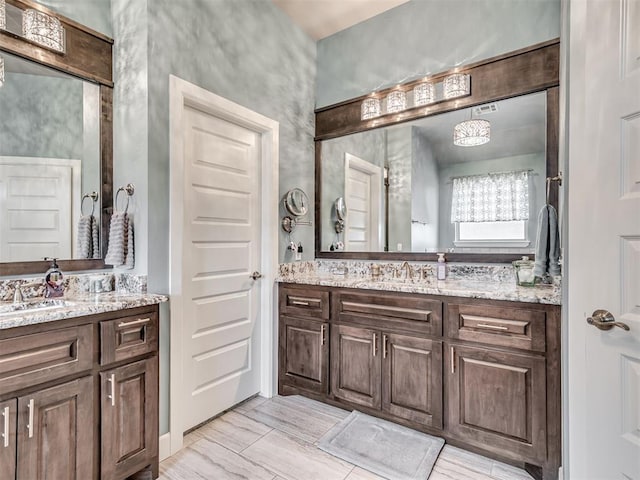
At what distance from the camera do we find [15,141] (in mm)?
1784

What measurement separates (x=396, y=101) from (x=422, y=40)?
1.64ft

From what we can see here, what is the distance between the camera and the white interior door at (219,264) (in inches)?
87.7

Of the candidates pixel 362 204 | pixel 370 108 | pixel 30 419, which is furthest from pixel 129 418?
pixel 370 108

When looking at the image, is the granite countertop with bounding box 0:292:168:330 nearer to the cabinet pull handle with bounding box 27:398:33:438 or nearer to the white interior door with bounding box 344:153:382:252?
the cabinet pull handle with bounding box 27:398:33:438

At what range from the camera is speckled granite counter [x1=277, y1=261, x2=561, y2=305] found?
1.87 meters

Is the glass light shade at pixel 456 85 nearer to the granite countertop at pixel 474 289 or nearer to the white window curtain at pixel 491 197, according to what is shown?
the white window curtain at pixel 491 197

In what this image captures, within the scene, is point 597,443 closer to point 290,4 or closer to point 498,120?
point 498,120

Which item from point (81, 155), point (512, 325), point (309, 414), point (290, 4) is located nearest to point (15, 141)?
point (81, 155)

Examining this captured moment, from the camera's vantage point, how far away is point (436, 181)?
2662 millimetres

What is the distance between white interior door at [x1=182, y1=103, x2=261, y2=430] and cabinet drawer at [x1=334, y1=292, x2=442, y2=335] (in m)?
0.77

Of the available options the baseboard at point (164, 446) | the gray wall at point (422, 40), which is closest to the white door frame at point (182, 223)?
the baseboard at point (164, 446)

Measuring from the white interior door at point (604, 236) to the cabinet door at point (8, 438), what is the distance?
87.1 inches

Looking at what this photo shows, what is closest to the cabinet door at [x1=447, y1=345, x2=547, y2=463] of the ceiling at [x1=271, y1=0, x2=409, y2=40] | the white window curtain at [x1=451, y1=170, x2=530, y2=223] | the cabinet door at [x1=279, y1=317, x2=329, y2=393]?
the cabinet door at [x1=279, y1=317, x2=329, y2=393]

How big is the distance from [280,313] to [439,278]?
126 cm
